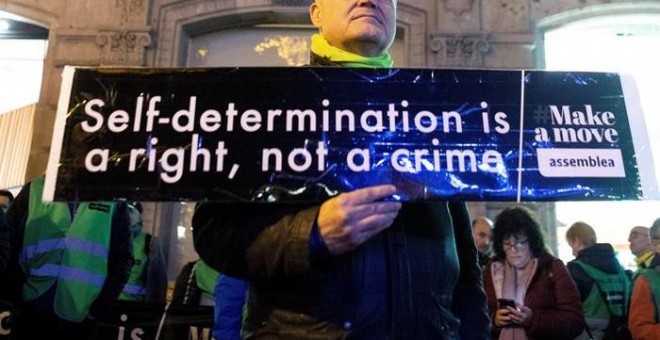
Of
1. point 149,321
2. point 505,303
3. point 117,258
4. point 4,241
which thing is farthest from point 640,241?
point 4,241

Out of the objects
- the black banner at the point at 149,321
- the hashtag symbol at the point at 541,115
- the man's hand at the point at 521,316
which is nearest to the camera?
the hashtag symbol at the point at 541,115

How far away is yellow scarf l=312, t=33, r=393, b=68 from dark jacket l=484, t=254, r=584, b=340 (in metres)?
2.14

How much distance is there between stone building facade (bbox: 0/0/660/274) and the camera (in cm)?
732

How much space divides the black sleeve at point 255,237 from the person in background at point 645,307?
2889 mm

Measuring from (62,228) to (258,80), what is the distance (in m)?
2.64

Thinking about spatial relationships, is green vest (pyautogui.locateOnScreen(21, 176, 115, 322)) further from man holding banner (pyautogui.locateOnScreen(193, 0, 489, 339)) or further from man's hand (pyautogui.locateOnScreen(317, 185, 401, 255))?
man's hand (pyautogui.locateOnScreen(317, 185, 401, 255))

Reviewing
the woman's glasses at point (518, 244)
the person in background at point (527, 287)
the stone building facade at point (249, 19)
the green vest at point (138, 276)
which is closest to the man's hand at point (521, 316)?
the person in background at point (527, 287)

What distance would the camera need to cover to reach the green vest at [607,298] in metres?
4.24

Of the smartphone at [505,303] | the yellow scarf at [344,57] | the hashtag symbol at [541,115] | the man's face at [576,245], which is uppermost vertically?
the yellow scarf at [344,57]

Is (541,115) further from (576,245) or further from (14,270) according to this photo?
(576,245)

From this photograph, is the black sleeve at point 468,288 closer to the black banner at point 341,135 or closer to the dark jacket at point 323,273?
the dark jacket at point 323,273

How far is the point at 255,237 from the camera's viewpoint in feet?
4.73

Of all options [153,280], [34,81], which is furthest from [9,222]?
[34,81]

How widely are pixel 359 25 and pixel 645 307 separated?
2864 millimetres
